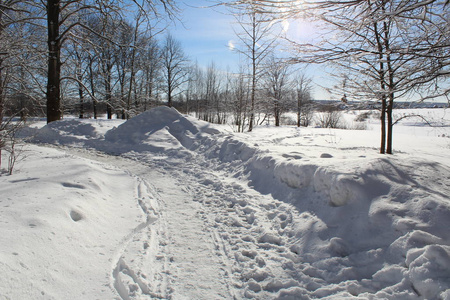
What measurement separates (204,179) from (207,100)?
42920 mm

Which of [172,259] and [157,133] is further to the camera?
[157,133]

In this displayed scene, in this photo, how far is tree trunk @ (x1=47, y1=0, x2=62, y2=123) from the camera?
33.1ft

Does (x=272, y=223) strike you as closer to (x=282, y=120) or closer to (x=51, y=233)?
(x=51, y=233)

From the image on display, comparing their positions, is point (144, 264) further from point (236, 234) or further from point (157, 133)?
point (157, 133)

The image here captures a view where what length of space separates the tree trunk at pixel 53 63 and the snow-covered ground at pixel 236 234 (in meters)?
7.33

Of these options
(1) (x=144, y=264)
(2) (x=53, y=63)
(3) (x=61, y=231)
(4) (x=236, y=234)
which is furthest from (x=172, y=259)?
(2) (x=53, y=63)

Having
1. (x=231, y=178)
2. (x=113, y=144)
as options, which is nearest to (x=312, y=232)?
(x=231, y=178)

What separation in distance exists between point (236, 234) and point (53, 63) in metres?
11.8

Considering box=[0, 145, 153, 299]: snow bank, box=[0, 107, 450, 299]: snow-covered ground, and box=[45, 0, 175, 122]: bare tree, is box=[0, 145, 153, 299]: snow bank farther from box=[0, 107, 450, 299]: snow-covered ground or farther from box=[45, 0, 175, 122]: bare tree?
box=[45, 0, 175, 122]: bare tree

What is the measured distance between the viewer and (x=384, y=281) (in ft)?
7.49

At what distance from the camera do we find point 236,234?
3.42m

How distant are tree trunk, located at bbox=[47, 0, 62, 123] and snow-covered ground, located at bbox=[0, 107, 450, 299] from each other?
733 centimetres

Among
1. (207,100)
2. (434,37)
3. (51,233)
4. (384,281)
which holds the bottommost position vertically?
(384,281)

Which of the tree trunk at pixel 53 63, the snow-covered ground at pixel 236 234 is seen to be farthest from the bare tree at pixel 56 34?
the snow-covered ground at pixel 236 234
